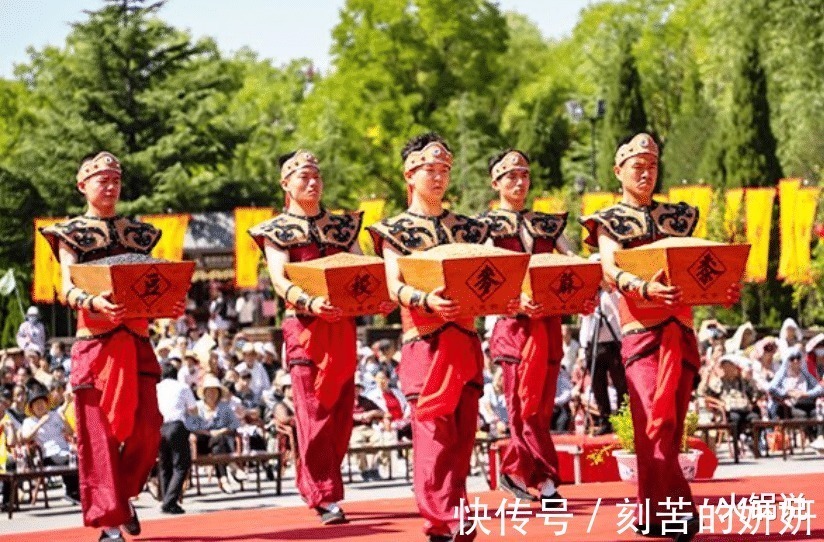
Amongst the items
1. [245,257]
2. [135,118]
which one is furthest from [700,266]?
[135,118]

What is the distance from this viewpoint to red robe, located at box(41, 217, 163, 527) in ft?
36.8

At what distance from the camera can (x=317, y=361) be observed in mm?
12211

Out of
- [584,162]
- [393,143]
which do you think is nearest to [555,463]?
[393,143]

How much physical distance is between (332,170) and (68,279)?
44144 mm

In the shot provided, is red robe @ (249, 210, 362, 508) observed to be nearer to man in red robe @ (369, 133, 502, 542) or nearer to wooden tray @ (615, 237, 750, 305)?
man in red robe @ (369, 133, 502, 542)

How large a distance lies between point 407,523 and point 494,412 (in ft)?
26.8

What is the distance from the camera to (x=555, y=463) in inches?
511

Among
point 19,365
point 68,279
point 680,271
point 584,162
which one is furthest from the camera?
point 584,162

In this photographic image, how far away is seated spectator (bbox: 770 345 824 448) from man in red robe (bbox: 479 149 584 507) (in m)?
7.90

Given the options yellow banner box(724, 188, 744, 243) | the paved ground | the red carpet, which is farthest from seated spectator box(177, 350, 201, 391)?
yellow banner box(724, 188, 744, 243)

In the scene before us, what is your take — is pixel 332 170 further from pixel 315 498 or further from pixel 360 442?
pixel 315 498

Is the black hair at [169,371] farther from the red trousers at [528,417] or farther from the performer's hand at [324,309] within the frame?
the performer's hand at [324,309]

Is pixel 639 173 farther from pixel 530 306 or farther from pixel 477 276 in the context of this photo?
pixel 477 276

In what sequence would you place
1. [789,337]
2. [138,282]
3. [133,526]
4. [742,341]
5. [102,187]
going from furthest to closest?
[742,341]
[789,337]
[133,526]
[102,187]
[138,282]
